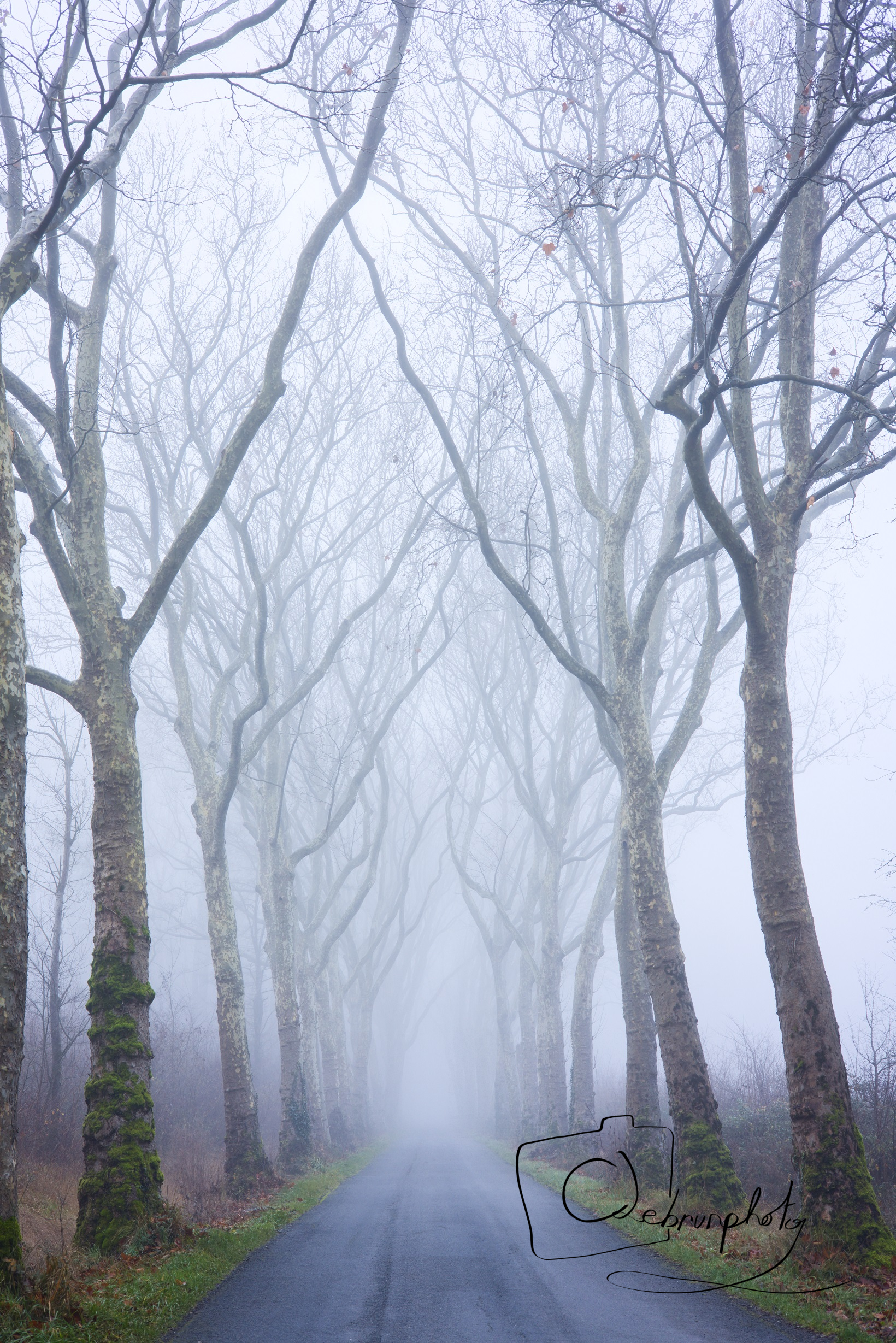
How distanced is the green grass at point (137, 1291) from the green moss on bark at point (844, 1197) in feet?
13.9

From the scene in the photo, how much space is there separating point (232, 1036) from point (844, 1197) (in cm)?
833

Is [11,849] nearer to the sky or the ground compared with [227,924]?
nearer to the sky

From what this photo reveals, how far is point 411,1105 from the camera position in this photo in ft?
276

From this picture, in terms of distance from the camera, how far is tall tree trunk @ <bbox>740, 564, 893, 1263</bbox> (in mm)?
5824

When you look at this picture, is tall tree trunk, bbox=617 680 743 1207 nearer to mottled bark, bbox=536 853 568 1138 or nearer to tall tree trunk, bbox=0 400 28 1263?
tall tree trunk, bbox=0 400 28 1263

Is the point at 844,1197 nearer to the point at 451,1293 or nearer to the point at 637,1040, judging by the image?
the point at 451,1293

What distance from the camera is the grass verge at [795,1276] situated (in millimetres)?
4730

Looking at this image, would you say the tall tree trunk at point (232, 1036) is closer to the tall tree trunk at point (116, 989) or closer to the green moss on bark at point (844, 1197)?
the tall tree trunk at point (116, 989)

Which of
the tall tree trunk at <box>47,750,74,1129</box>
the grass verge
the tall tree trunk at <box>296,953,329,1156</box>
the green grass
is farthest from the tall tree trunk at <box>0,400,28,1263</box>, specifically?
the tall tree trunk at <box>296,953,329,1156</box>

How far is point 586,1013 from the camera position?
53.1ft

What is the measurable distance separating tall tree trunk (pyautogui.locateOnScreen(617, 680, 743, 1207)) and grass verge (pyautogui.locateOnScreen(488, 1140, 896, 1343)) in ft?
2.39

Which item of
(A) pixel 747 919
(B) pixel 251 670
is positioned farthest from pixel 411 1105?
(B) pixel 251 670

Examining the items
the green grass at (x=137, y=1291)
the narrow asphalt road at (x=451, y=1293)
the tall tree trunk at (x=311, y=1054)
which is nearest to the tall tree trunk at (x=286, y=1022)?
the tall tree trunk at (x=311, y=1054)

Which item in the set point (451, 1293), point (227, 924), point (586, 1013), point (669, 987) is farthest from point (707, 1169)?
point (586, 1013)
